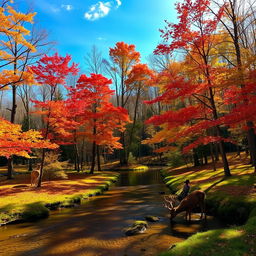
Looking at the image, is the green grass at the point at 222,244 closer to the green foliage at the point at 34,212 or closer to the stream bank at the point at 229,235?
the stream bank at the point at 229,235

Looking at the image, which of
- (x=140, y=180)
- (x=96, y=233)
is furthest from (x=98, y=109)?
(x=96, y=233)

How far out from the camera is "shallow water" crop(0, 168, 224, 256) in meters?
8.03

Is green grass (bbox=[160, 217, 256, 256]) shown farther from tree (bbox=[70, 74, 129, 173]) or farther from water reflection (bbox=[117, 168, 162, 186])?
tree (bbox=[70, 74, 129, 173])

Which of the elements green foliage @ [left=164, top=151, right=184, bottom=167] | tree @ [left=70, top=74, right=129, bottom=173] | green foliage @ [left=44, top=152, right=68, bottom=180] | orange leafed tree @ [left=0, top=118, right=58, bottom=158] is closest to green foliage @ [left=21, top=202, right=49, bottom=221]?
orange leafed tree @ [left=0, top=118, right=58, bottom=158]

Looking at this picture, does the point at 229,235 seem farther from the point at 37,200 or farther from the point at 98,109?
the point at 98,109

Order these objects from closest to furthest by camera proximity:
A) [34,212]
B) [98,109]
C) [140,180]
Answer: [34,212] → [140,180] → [98,109]

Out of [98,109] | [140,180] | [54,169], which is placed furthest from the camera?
[98,109]

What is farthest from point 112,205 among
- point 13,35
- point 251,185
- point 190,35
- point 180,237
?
point 190,35

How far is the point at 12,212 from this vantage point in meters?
12.6

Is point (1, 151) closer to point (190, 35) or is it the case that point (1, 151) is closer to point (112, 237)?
point (112, 237)

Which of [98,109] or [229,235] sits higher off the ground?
[98,109]

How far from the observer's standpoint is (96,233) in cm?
968

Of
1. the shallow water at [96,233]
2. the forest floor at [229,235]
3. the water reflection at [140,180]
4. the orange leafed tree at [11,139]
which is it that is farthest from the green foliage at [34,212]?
the water reflection at [140,180]

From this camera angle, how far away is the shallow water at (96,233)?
8.03 m
